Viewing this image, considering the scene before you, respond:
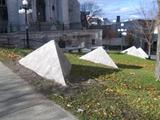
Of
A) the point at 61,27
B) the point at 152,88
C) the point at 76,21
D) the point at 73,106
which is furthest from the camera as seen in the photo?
the point at 76,21

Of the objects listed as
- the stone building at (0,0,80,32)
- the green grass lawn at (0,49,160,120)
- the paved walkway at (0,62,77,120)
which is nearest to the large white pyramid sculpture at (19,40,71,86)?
the green grass lawn at (0,49,160,120)

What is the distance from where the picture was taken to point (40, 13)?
1927 inches

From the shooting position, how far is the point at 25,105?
317 inches

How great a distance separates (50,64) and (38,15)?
38201 millimetres

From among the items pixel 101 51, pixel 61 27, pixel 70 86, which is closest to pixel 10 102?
pixel 70 86

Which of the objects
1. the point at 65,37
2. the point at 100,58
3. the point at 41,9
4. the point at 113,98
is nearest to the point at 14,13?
the point at 65,37

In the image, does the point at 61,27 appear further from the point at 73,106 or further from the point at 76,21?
the point at 73,106

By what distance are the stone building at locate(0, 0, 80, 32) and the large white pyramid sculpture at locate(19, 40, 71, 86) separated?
29.4m

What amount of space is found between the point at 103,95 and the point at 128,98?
0.59 m

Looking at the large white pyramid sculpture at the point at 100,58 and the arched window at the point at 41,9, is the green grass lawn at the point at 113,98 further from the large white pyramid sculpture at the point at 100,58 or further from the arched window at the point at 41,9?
the arched window at the point at 41,9

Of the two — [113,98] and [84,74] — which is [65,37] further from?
[113,98]

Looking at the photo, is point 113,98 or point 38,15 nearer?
point 113,98

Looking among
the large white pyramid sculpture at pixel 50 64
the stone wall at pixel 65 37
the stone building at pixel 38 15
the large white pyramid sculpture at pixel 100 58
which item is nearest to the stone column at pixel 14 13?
the stone building at pixel 38 15

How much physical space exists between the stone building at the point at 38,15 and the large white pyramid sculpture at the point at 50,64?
2940cm
